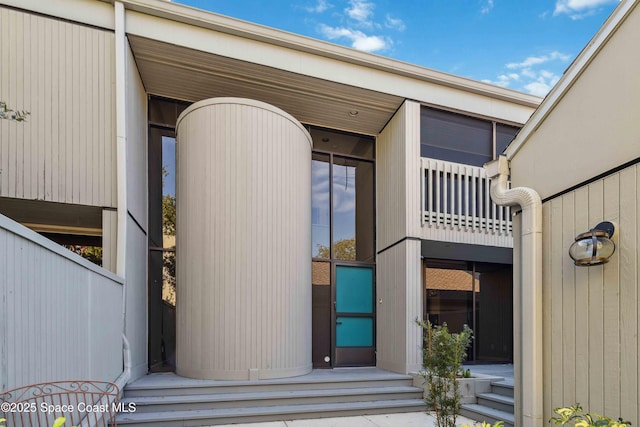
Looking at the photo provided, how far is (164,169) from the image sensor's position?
6539 mm

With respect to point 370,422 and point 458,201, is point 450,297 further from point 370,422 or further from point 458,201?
point 370,422

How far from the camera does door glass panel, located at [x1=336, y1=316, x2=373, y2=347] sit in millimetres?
6938

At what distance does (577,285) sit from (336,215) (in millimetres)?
5029

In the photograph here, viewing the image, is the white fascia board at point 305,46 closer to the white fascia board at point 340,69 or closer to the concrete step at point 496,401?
the white fascia board at point 340,69

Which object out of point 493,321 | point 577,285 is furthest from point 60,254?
point 493,321

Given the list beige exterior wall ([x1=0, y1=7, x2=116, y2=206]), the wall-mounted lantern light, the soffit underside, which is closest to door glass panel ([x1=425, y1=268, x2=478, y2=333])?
the soffit underside

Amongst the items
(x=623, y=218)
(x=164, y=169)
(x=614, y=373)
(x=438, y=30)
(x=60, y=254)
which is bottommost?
(x=614, y=373)

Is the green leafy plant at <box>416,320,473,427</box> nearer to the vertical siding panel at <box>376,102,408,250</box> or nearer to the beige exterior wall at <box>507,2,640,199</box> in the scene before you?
the beige exterior wall at <box>507,2,640,199</box>

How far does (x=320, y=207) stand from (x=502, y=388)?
399 cm

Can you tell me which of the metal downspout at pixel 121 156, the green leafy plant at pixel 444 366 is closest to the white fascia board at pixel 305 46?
the metal downspout at pixel 121 156

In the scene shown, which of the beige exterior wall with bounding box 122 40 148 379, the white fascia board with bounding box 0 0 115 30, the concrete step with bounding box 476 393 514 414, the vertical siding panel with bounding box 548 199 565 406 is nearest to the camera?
the vertical siding panel with bounding box 548 199 565 406

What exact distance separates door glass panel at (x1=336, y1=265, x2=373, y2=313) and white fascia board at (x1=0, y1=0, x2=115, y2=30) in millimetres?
5088

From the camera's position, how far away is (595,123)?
2.53 m

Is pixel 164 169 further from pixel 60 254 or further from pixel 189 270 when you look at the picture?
pixel 60 254
